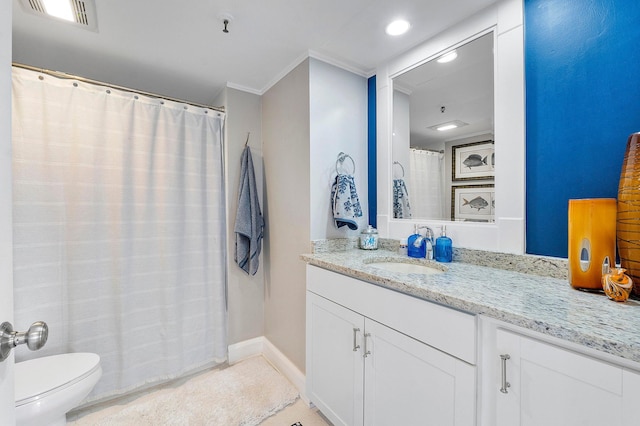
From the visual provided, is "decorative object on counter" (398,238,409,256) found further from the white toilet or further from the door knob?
the white toilet

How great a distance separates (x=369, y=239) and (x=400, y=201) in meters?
0.33

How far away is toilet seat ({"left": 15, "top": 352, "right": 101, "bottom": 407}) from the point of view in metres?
1.24

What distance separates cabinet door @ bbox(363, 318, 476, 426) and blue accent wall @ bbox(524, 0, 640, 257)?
701mm

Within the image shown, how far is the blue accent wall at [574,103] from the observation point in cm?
101

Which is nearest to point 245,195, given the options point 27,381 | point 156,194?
point 156,194

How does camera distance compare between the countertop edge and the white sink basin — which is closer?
the countertop edge

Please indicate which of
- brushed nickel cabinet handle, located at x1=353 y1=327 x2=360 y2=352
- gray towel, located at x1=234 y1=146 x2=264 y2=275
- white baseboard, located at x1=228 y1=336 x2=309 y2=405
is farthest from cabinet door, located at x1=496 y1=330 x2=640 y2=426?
gray towel, located at x1=234 y1=146 x2=264 y2=275

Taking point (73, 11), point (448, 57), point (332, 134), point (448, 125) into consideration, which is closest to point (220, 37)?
point (73, 11)

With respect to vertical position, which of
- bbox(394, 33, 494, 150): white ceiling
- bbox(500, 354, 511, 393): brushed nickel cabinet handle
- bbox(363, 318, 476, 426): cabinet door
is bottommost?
bbox(363, 318, 476, 426): cabinet door

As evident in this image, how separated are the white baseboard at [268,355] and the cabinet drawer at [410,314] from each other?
801 mm

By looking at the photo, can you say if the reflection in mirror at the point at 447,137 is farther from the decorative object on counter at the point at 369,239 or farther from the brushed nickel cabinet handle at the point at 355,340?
the brushed nickel cabinet handle at the point at 355,340

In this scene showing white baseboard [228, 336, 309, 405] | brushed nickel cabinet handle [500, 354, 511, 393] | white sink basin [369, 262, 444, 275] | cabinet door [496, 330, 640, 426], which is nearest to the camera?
cabinet door [496, 330, 640, 426]

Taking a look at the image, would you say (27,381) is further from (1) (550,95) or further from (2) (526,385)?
(1) (550,95)

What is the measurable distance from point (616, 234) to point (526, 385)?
0.60m
